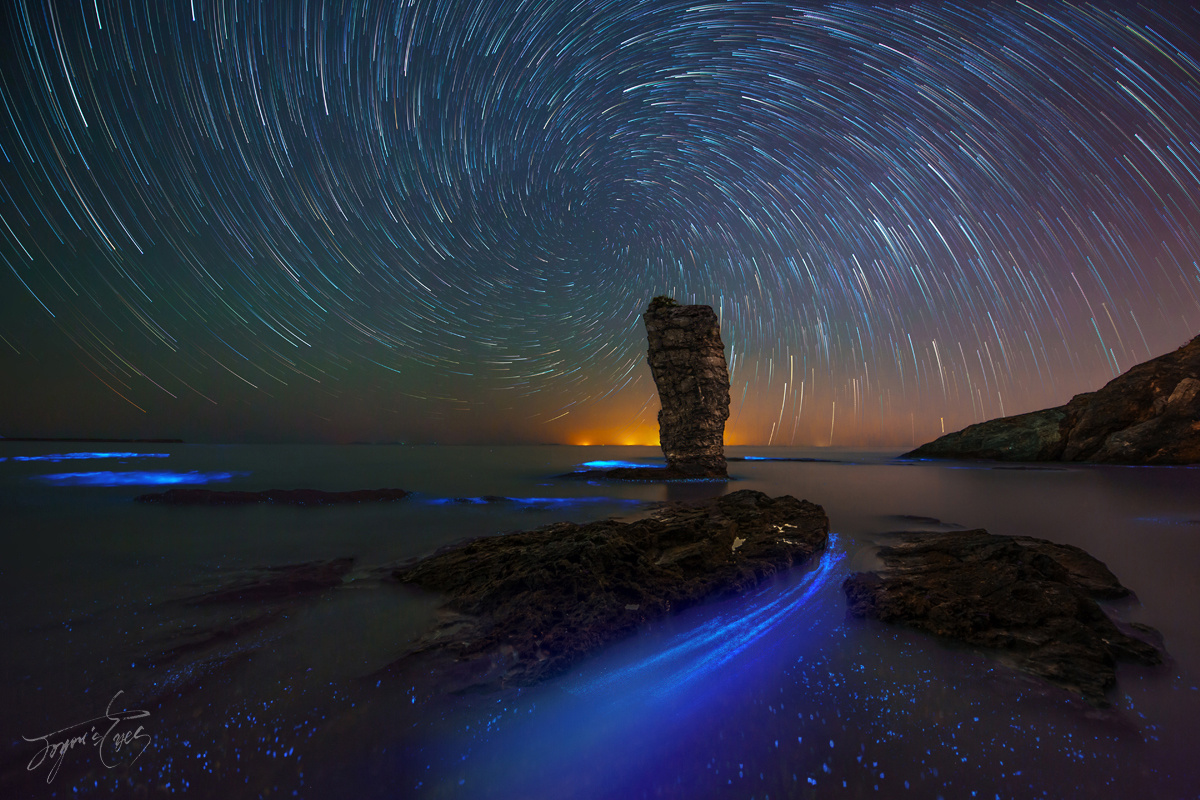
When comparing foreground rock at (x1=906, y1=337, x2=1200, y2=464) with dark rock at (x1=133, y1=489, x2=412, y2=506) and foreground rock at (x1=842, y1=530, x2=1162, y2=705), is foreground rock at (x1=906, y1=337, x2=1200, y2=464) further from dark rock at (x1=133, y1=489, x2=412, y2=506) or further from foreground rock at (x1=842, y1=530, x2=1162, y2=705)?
dark rock at (x1=133, y1=489, x2=412, y2=506)

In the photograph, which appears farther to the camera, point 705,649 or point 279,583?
point 279,583

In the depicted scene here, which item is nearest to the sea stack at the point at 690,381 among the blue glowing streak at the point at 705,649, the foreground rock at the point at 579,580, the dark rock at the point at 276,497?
the dark rock at the point at 276,497

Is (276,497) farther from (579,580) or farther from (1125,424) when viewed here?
(1125,424)

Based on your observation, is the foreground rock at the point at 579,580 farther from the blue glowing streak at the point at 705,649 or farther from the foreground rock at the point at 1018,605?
the foreground rock at the point at 1018,605

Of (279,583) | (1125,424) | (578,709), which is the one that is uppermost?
(1125,424)

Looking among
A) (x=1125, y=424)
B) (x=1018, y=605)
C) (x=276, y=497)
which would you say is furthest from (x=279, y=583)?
(x=1125, y=424)

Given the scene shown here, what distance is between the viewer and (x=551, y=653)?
5141mm

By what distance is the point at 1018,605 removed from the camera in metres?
5.58

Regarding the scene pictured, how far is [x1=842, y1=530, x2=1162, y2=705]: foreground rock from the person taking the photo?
15.1 feet

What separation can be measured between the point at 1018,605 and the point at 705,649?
4162 mm

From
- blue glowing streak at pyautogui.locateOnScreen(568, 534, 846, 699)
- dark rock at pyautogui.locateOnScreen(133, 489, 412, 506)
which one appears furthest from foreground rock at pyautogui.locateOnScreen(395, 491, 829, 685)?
dark rock at pyautogui.locateOnScreen(133, 489, 412, 506)

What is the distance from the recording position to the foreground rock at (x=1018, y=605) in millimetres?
4617

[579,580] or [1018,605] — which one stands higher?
[1018,605]

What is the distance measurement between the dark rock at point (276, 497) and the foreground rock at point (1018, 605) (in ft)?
71.5
